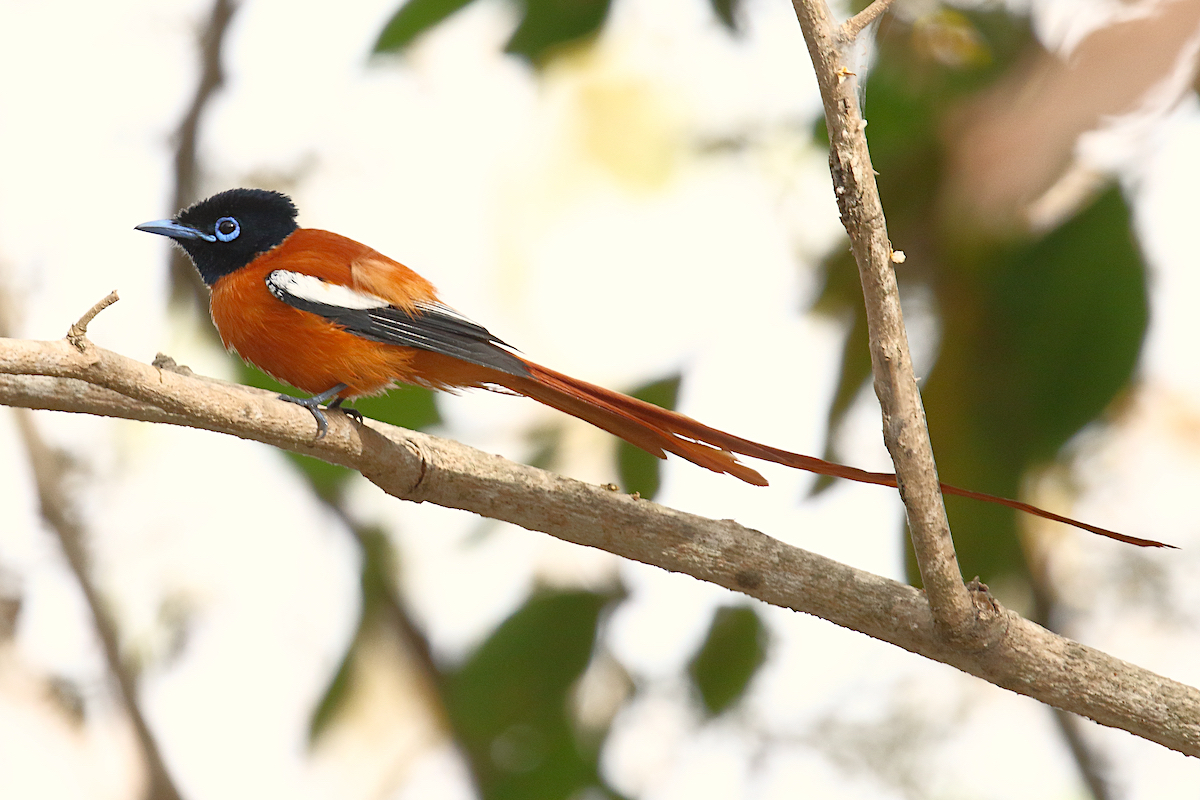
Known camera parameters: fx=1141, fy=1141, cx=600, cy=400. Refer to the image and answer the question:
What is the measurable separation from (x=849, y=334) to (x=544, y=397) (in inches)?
23.6

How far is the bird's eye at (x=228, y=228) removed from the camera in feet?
4.73

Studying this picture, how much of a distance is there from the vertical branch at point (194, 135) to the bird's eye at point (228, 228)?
0.72 m

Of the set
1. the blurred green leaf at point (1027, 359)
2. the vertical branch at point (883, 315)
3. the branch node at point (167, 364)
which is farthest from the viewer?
the blurred green leaf at point (1027, 359)

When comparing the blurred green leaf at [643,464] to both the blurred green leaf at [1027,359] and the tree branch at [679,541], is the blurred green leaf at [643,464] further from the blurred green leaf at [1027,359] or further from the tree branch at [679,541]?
the tree branch at [679,541]

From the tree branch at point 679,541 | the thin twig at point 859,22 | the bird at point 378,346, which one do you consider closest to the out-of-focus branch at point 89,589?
the bird at point 378,346

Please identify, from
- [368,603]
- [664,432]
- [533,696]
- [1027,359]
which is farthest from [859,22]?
[368,603]

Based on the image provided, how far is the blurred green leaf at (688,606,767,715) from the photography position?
1694 millimetres

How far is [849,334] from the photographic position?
1.64 metres

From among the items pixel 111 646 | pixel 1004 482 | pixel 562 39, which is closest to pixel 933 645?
pixel 1004 482

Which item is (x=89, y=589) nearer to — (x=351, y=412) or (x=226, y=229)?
(x=226, y=229)

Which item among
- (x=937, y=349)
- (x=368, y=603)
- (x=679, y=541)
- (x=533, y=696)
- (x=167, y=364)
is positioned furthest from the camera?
(x=368, y=603)

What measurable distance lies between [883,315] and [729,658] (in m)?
0.96

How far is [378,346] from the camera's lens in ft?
4.10

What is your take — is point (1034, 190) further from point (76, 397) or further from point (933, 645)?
point (76, 397)
